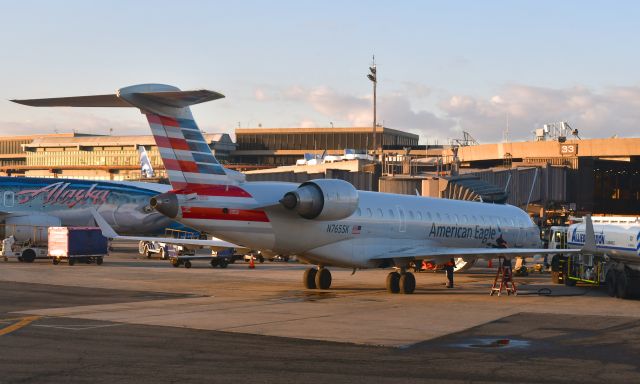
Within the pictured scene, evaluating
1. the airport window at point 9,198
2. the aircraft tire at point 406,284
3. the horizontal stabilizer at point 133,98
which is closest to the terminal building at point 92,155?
the airport window at point 9,198

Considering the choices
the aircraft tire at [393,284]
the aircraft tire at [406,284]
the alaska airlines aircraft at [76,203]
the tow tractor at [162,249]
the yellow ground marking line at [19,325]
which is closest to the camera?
the yellow ground marking line at [19,325]

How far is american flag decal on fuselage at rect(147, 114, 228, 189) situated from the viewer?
2405cm

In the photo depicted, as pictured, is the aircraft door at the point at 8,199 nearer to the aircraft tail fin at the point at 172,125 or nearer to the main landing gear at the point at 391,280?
the main landing gear at the point at 391,280

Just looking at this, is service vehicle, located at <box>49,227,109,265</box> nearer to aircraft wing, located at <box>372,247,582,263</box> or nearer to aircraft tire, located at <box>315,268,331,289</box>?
aircraft tire, located at <box>315,268,331,289</box>

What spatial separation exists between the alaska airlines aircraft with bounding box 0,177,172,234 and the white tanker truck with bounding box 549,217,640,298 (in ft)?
117

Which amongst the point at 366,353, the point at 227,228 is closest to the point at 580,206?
the point at 227,228

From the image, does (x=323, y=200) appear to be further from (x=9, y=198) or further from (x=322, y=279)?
(x=9, y=198)

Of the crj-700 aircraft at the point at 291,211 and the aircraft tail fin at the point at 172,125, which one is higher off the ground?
the aircraft tail fin at the point at 172,125

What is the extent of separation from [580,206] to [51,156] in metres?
117

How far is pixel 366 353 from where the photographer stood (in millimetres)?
15570

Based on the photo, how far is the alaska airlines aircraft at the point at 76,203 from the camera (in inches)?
2275

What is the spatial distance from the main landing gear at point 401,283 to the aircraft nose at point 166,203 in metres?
8.85

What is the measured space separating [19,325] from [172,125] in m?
7.66

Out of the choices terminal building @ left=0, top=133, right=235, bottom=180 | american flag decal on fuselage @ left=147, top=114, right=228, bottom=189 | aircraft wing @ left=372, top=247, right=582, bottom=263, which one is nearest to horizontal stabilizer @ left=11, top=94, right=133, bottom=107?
american flag decal on fuselage @ left=147, top=114, right=228, bottom=189
